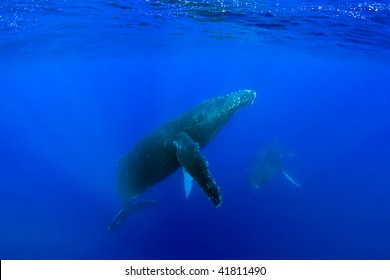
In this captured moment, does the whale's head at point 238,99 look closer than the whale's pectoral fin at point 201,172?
No

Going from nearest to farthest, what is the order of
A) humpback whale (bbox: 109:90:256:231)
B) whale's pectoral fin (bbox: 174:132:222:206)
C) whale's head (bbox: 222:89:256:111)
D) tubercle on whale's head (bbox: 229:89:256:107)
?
whale's pectoral fin (bbox: 174:132:222:206) → humpback whale (bbox: 109:90:256:231) → whale's head (bbox: 222:89:256:111) → tubercle on whale's head (bbox: 229:89:256:107)

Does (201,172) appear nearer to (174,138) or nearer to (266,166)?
(174,138)

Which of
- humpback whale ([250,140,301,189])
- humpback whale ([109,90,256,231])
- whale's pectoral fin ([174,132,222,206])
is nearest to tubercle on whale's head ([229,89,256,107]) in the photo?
humpback whale ([109,90,256,231])

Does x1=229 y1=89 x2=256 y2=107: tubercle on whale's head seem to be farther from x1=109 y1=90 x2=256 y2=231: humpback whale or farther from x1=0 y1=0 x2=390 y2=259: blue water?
x1=0 y1=0 x2=390 y2=259: blue water

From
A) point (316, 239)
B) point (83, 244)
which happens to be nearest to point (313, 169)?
point (316, 239)

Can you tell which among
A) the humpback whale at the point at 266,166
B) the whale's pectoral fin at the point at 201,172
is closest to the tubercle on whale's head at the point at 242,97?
the whale's pectoral fin at the point at 201,172

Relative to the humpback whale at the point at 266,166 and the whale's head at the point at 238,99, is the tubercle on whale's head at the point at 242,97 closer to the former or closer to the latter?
the whale's head at the point at 238,99

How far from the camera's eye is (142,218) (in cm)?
1648

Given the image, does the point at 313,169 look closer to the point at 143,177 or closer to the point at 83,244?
the point at 83,244

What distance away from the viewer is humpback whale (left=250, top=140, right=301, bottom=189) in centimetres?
1427

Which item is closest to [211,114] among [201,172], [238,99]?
[238,99]

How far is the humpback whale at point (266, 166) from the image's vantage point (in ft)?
46.8

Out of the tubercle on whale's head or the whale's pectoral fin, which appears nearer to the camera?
the whale's pectoral fin

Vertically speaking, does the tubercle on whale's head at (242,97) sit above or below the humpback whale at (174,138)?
above
